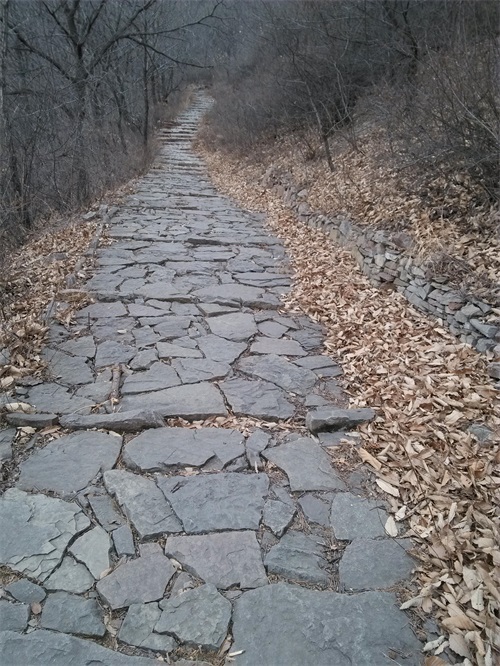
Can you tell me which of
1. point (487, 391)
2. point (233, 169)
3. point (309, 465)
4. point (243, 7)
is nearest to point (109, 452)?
point (309, 465)

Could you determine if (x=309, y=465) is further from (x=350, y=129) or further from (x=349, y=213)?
(x=350, y=129)

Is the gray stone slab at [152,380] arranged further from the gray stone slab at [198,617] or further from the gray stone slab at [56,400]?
the gray stone slab at [198,617]

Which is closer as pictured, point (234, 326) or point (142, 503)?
point (142, 503)

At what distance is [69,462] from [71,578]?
0.83 meters

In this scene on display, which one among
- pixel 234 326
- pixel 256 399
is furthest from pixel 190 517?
pixel 234 326

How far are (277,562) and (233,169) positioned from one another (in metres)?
13.5

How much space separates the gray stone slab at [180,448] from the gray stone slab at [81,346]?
127 centimetres

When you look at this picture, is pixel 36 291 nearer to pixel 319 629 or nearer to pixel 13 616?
pixel 13 616

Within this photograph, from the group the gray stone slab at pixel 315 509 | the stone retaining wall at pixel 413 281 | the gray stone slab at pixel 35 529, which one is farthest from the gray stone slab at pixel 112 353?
the stone retaining wall at pixel 413 281

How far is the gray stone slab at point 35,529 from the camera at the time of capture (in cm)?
226

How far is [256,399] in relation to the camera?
3.62m

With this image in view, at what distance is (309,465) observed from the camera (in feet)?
9.75

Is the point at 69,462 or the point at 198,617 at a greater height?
the point at 69,462

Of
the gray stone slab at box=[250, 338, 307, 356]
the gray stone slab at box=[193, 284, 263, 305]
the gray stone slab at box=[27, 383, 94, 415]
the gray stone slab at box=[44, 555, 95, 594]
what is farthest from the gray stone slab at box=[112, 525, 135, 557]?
the gray stone slab at box=[193, 284, 263, 305]
